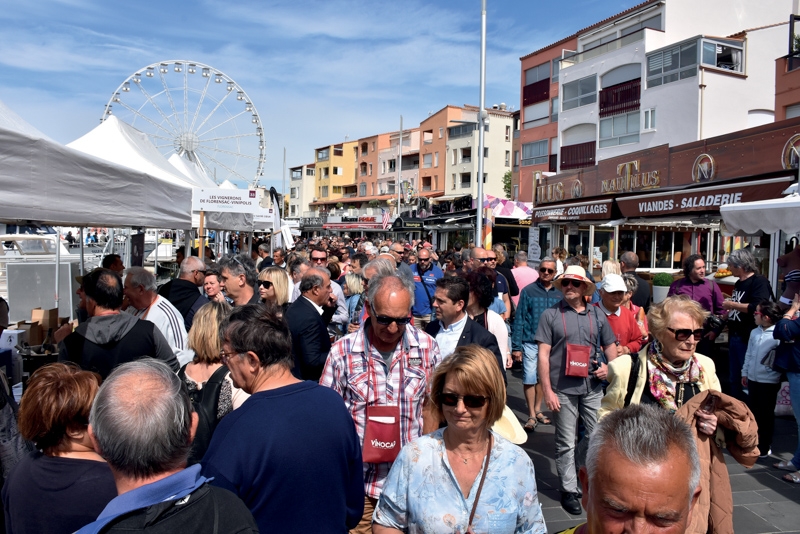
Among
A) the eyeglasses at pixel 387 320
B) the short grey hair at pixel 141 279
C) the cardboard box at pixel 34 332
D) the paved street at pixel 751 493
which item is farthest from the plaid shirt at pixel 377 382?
the cardboard box at pixel 34 332

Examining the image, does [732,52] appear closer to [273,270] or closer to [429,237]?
[429,237]

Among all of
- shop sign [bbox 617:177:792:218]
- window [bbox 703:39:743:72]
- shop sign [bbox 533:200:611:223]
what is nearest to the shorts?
shop sign [bbox 617:177:792:218]

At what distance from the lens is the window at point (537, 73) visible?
4109cm

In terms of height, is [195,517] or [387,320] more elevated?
[387,320]

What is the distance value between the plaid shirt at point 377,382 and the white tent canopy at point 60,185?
8.69 ft

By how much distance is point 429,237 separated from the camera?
1666 inches

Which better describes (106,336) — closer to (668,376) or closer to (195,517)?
(195,517)

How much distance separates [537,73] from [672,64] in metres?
15.4

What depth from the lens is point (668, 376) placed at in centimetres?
312

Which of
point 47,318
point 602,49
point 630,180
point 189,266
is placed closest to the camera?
point 189,266

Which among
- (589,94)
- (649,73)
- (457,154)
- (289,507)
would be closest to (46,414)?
(289,507)

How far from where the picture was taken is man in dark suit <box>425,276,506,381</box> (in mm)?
4223

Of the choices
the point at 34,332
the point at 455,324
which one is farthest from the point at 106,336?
the point at 34,332

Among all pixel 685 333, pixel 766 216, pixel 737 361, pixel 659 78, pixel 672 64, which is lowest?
pixel 737 361
